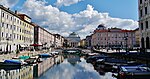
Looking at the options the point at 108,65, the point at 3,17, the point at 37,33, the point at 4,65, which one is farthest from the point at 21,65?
the point at 37,33

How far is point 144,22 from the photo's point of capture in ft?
198

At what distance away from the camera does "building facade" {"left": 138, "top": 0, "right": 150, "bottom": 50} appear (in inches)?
2277

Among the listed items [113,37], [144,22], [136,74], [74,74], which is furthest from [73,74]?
[113,37]

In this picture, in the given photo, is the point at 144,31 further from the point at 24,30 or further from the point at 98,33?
the point at 98,33

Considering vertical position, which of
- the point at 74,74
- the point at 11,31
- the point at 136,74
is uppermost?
the point at 11,31

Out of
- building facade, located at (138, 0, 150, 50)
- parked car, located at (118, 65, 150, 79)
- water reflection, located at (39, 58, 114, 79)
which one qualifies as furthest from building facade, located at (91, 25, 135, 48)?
parked car, located at (118, 65, 150, 79)

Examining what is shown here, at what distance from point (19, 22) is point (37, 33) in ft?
138

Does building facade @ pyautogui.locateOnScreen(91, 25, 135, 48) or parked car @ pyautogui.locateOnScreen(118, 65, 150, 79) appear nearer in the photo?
parked car @ pyautogui.locateOnScreen(118, 65, 150, 79)

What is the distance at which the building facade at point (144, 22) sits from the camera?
57.8 m

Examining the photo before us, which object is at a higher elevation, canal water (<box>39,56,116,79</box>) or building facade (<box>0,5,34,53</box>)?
building facade (<box>0,5,34,53</box>)

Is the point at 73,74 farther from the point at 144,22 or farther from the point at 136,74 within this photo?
the point at 144,22

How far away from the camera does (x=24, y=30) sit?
3612 inches

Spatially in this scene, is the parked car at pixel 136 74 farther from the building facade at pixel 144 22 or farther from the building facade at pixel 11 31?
the building facade at pixel 11 31

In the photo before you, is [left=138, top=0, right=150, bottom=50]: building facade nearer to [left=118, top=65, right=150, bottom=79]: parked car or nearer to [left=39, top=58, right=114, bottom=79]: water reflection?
[left=39, top=58, right=114, bottom=79]: water reflection
